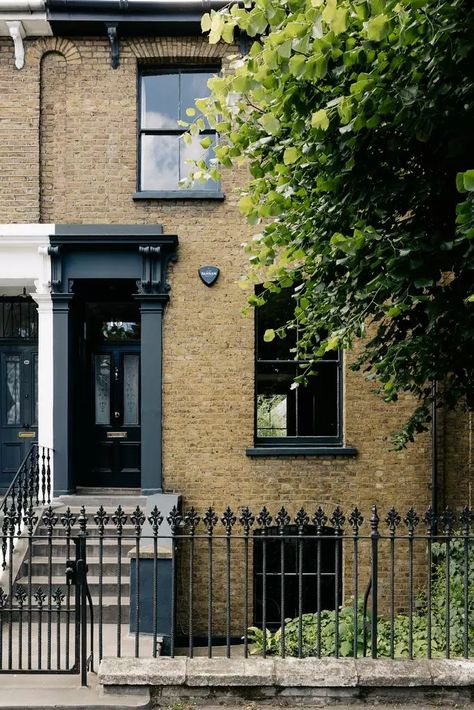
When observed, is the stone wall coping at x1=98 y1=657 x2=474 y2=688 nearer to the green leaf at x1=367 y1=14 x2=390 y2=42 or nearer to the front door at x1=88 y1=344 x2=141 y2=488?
the green leaf at x1=367 y1=14 x2=390 y2=42

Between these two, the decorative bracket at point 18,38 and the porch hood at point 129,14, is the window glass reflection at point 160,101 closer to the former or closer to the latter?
the porch hood at point 129,14

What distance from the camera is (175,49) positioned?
950cm

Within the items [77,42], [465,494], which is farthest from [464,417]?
[77,42]

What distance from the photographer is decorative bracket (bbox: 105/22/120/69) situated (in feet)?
30.3

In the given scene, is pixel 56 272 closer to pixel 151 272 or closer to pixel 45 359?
pixel 45 359

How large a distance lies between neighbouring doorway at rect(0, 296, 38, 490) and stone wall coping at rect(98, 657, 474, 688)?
19.7ft

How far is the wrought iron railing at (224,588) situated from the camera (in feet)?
18.1

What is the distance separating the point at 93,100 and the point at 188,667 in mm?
7782

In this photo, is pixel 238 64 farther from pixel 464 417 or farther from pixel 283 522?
pixel 464 417

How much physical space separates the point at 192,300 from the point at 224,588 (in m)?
4.15

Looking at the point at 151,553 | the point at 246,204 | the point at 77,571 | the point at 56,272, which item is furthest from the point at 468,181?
the point at 56,272

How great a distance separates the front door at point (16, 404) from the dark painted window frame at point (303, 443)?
12.7ft

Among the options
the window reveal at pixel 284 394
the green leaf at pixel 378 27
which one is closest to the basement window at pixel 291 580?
the window reveal at pixel 284 394

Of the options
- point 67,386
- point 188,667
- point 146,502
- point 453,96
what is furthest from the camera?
point 67,386
